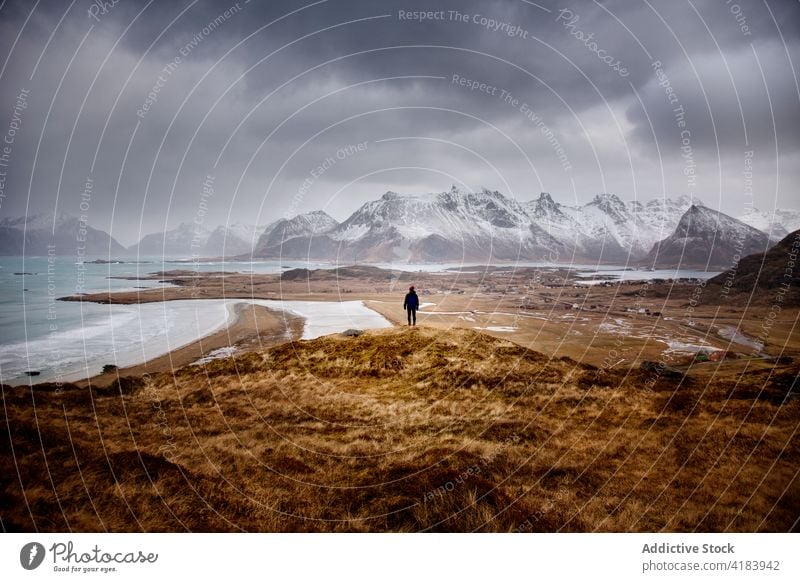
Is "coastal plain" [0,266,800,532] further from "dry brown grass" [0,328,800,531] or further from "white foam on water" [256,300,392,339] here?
"white foam on water" [256,300,392,339]

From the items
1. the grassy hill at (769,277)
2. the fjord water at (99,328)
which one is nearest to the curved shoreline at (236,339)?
the fjord water at (99,328)

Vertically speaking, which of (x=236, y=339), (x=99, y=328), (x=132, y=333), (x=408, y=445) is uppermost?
(x=408, y=445)

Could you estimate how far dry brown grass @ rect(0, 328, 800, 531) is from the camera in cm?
747

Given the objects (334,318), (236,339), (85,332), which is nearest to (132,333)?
(85,332)

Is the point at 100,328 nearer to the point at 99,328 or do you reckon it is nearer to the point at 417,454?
the point at 99,328

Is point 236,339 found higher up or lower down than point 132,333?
lower down

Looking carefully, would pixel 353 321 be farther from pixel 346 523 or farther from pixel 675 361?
pixel 346 523

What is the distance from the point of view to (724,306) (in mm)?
69688

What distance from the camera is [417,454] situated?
10500 mm
